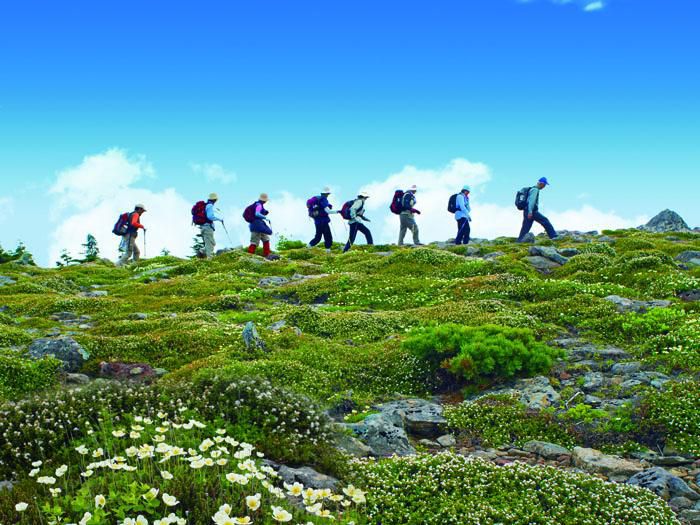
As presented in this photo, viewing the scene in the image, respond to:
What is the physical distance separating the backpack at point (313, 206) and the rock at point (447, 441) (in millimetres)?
29471

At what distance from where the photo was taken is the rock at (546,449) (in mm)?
9359

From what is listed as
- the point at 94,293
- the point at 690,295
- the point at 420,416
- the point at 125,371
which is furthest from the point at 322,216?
the point at 420,416

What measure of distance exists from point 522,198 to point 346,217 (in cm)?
1027

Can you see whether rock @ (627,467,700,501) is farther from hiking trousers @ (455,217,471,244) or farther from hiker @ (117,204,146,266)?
hiker @ (117,204,146,266)

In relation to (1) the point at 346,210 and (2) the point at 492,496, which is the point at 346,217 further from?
(2) the point at 492,496

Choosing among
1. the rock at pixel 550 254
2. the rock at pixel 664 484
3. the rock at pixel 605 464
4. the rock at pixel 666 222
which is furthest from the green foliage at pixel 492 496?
the rock at pixel 666 222

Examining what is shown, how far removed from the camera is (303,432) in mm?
8680

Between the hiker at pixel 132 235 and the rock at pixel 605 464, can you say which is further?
the hiker at pixel 132 235

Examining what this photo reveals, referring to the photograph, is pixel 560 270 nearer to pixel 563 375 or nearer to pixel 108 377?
pixel 563 375

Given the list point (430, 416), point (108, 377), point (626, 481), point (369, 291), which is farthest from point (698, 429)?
point (369, 291)

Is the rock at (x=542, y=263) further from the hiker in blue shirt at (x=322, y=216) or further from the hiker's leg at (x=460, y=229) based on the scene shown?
the hiker in blue shirt at (x=322, y=216)

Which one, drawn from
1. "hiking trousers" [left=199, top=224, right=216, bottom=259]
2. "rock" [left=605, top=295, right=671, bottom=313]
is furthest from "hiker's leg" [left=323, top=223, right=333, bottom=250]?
"rock" [left=605, top=295, right=671, bottom=313]

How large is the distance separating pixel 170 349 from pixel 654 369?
32.1 feet

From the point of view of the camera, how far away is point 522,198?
125ft
